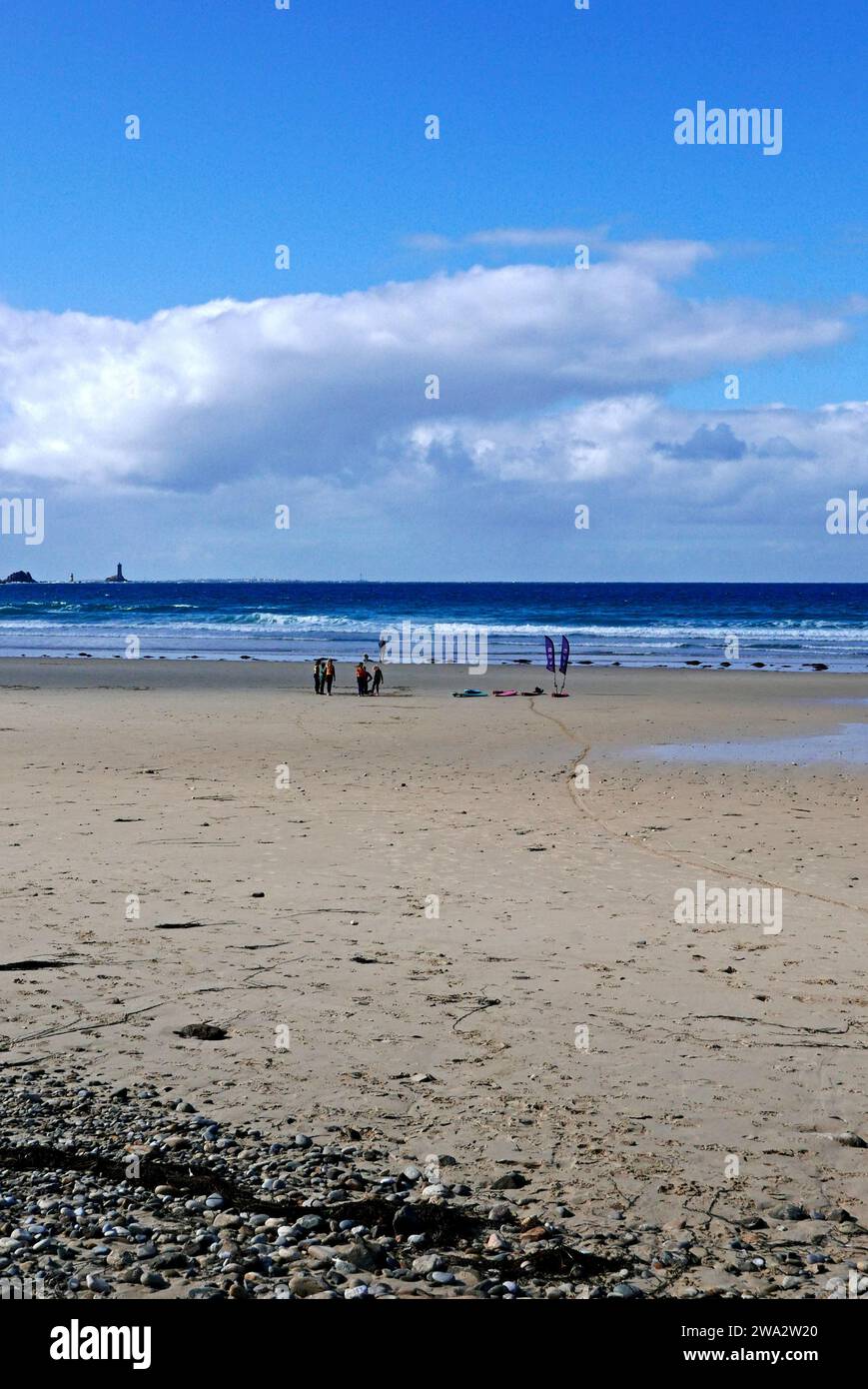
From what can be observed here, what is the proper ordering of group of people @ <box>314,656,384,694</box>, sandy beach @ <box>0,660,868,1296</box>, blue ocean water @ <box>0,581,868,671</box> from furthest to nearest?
blue ocean water @ <box>0,581,868,671</box>, group of people @ <box>314,656,384,694</box>, sandy beach @ <box>0,660,868,1296</box>

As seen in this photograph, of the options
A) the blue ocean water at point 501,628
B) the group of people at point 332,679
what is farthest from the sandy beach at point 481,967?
the blue ocean water at point 501,628

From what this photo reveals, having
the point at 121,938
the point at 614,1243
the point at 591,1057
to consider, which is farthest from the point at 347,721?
the point at 614,1243

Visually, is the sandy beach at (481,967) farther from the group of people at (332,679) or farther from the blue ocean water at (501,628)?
the blue ocean water at (501,628)

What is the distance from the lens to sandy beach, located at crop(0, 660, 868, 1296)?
5082 millimetres

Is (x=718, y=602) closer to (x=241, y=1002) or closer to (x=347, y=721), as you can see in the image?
(x=347, y=721)

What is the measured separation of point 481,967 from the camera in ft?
24.6

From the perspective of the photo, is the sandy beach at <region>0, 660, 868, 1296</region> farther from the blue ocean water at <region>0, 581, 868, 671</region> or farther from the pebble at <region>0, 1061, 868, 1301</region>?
the blue ocean water at <region>0, 581, 868, 671</region>

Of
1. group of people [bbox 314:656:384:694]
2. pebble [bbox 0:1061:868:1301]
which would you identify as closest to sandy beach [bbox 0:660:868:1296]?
pebble [bbox 0:1061:868:1301]

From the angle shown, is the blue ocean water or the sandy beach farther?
A: the blue ocean water

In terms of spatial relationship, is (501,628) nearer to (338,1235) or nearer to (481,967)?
(481,967)

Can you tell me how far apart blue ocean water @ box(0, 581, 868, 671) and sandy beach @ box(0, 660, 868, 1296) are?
3014 cm

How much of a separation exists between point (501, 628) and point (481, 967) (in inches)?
2502

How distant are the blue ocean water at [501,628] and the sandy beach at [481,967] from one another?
98.9 feet
